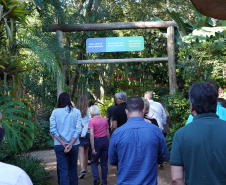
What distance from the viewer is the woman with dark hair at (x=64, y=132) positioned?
5672 millimetres

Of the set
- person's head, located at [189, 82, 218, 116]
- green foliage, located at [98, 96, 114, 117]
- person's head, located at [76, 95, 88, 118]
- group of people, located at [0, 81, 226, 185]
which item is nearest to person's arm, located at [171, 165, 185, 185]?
group of people, located at [0, 81, 226, 185]

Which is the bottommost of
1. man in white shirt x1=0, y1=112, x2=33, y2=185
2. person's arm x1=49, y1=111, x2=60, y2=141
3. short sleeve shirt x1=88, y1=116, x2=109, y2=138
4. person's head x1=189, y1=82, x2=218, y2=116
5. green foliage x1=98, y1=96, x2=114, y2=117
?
green foliage x1=98, y1=96, x2=114, y2=117

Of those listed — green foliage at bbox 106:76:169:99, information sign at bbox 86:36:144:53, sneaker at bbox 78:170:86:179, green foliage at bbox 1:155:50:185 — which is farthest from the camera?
green foliage at bbox 106:76:169:99

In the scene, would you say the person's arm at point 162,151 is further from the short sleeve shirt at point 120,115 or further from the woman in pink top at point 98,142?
the woman in pink top at point 98,142

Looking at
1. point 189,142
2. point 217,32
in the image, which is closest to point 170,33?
point 217,32

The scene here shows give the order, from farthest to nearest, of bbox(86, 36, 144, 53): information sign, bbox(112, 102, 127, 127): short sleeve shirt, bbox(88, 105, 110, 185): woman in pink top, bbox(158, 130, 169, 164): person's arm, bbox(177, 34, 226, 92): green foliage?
1. bbox(86, 36, 144, 53): information sign
2. bbox(177, 34, 226, 92): green foliage
3. bbox(88, 105, 110, 185): woman in pink top
4. bbox(112, 102, 127, 127): short sleeve shirt
5. bbox(158, 130, 169, 164): person's arm

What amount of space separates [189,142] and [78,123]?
351cm

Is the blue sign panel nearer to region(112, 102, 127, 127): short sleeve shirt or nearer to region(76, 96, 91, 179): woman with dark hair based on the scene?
region(76, 96, 91, 179): woman with dark hair

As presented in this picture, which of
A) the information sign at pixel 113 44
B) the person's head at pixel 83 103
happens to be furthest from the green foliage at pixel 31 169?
the information sign at pixel 113 44

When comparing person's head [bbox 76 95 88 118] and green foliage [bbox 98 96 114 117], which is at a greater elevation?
person's head [bbox 76 95 88 118]

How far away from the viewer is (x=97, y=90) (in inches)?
715

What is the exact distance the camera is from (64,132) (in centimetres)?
568

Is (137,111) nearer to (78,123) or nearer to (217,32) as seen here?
(78,123)

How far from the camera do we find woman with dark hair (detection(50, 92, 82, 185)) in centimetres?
567
